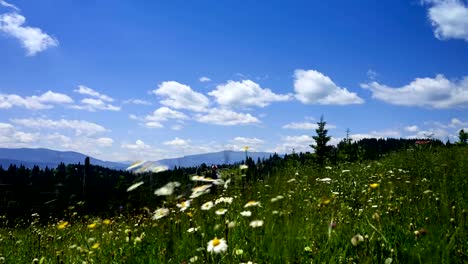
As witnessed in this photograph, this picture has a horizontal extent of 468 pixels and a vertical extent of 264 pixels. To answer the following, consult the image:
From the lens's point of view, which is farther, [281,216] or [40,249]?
[40,249]

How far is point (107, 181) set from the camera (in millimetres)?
141000

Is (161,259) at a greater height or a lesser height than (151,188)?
lesser

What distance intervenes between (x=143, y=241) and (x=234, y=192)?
8.00ft

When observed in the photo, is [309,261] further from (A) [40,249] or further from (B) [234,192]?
(A) [40,249]

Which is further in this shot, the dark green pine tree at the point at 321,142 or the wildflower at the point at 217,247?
the dark green pine tree at the point at 321,142

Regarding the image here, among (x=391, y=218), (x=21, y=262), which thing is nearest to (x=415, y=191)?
(x=391, y=218)

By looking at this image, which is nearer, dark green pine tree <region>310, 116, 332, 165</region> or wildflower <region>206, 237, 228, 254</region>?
wildflower <region>206, 237, 228, 254</region>

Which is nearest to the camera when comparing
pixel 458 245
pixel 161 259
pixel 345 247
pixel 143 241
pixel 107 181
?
pixel 458 245

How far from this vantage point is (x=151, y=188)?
255 inches

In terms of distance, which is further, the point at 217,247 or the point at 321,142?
the point at 321,142

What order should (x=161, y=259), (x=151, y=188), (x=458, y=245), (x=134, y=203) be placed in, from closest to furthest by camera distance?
(x=458, y=245), (x=161, y=259), (x=151, y=188), (x=134, y=203)

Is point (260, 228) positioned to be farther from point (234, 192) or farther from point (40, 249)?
point (40, 249)

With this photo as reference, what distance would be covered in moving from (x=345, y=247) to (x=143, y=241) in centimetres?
210

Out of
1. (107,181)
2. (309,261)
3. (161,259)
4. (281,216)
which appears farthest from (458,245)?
(107,181)
